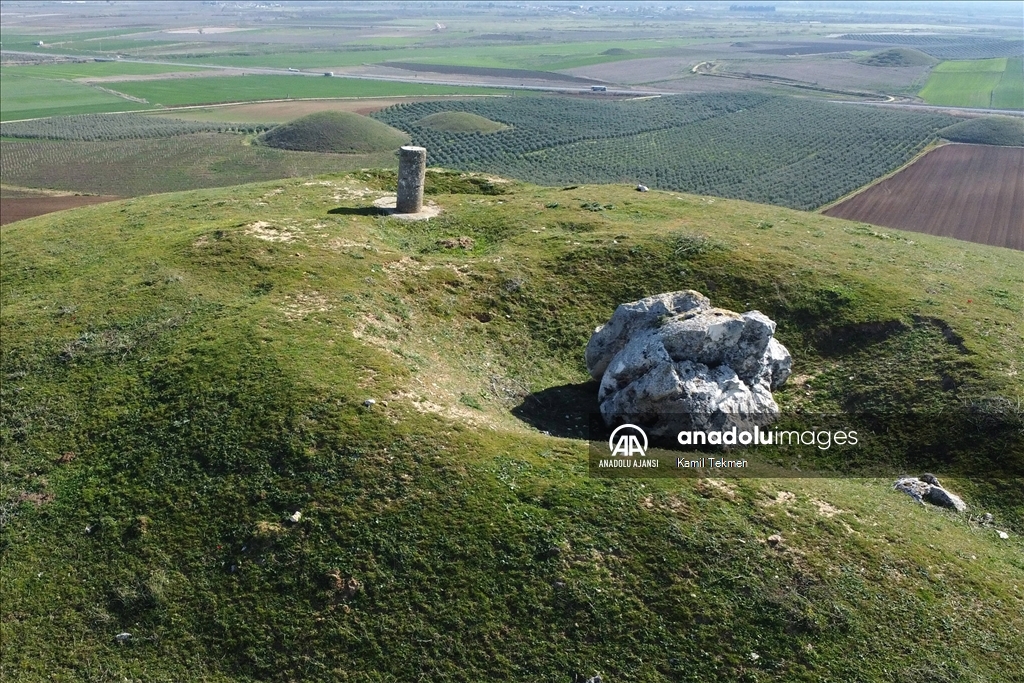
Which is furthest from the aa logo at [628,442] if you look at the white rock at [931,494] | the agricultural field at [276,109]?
the agricultural field at [276,109]

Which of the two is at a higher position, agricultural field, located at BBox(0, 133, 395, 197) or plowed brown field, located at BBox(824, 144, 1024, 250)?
plowed brown field, located at BBox(824, 144, 1024, 250)

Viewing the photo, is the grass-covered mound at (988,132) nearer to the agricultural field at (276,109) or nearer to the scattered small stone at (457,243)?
the agricultural field at (276,109)

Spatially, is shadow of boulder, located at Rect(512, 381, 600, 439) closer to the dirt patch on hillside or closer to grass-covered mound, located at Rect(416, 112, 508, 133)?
the dirt patch on hillside

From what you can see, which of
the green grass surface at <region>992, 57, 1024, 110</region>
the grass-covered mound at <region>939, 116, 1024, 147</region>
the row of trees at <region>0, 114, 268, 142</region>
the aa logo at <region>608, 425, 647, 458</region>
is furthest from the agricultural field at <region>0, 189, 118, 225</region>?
the green grass surface at <region>992, 57, 1024, 110</region>

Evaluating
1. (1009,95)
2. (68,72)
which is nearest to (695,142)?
(1009,95)

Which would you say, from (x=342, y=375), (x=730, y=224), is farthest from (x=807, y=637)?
(x=730, y=224)
